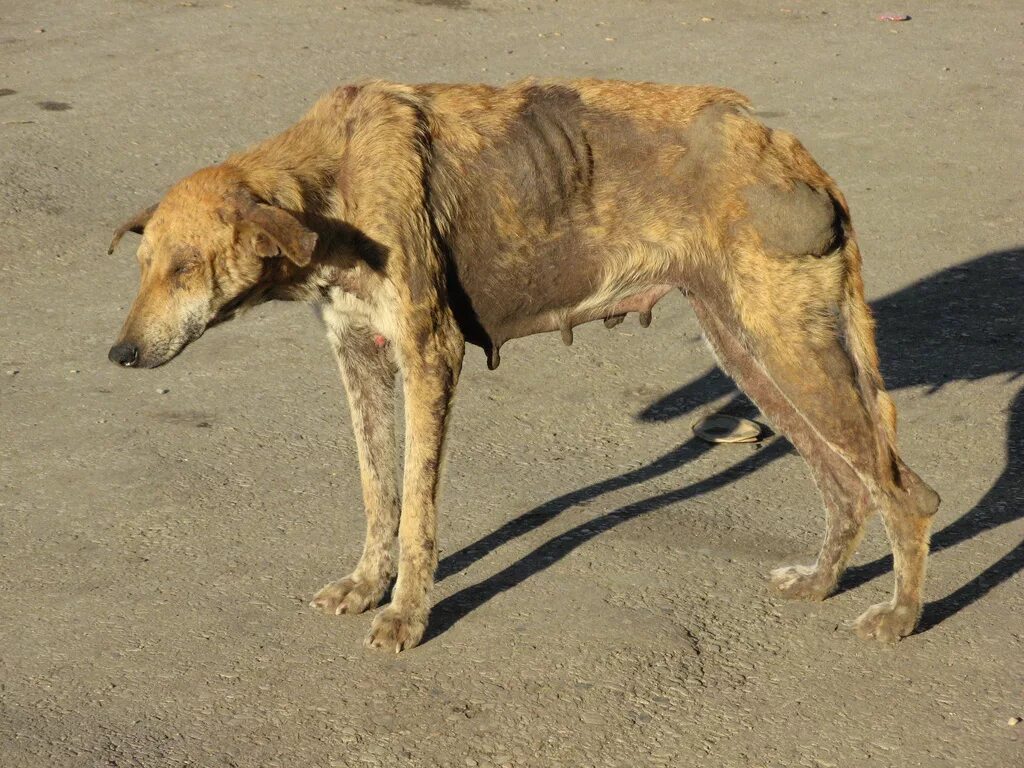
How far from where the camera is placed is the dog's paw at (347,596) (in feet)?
17.6

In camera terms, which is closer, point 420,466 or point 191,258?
point 191,258

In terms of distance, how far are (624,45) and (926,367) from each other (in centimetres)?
596

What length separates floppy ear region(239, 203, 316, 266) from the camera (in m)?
4.79

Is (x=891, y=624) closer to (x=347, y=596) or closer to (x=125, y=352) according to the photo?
(x=347, y=596)

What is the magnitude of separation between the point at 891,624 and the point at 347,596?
1976 millimetres

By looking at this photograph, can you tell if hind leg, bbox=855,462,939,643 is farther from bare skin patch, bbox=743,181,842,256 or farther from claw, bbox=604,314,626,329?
claw, bbox=604,314,626,329

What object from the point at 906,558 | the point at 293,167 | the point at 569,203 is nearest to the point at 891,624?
the point at 906,558

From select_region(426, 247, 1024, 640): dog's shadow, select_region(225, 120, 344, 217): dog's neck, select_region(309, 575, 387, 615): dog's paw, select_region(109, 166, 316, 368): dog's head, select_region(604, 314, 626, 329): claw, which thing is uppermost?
select_region(225, 120, 344, 217): dog's neck

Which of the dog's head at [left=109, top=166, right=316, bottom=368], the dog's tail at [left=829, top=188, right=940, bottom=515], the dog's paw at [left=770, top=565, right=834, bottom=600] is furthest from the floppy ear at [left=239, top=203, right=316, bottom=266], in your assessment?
the dog's paw at [left=770, top=565, right=834, bottom=600]

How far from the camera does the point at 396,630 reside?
16.8 feet

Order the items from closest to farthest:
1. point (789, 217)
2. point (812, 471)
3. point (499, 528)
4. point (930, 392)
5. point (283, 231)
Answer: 1. point (283, 231)
2. point (789, 217)
3. point (812, 471)
4. point (499, 528)
5. point (930, 392)

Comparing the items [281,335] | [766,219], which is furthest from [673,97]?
[281,335]

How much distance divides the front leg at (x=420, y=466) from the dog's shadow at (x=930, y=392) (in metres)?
0.16

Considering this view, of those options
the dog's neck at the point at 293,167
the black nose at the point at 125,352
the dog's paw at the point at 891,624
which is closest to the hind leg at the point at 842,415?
the dog's paw at the point at 891,624
